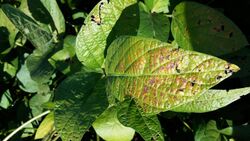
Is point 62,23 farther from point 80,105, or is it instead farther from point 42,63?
point 80,105

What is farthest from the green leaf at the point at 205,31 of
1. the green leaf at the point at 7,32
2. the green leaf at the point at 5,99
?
the green leaf at the point at 5,99

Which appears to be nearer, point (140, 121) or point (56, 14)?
point (140, 121)

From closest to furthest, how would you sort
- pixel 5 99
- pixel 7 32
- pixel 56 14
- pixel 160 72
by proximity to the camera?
pixel 160 72, pixel 56 14, pixel 7 32, pixel 5 99

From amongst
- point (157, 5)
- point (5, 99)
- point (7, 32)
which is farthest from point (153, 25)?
point (5, 99)

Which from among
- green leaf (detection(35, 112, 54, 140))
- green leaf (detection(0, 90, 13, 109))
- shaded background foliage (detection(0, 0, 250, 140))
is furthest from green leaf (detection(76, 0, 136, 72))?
green leaf (detection(0, 90, 13, 109))

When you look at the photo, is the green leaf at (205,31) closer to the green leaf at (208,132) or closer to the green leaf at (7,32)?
the green leaf at (208,132)

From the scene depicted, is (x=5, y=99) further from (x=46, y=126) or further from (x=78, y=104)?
(x=78, y=104)

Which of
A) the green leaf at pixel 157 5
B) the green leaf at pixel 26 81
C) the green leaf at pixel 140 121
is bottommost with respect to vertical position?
the green leaf at pixel 26 81
